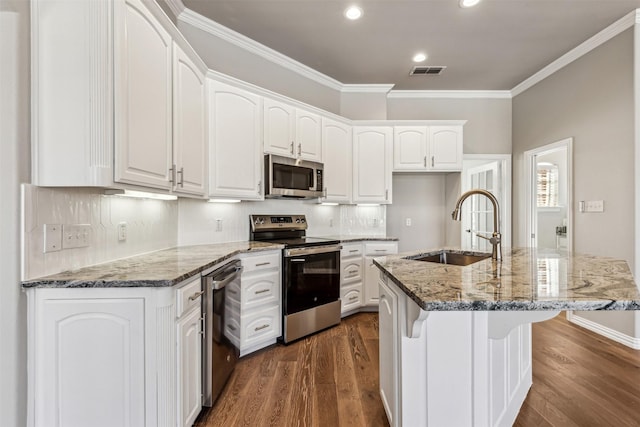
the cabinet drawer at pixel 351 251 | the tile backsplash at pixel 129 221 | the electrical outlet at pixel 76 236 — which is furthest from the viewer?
the cabinet drawer at pixel 351 251

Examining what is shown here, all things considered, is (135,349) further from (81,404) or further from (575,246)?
(575,246)

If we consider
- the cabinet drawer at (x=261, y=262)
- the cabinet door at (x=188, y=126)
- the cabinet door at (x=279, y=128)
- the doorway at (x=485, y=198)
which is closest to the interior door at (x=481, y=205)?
the doorway at (x=485, y=198)

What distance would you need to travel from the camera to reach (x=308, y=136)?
10.8 feet

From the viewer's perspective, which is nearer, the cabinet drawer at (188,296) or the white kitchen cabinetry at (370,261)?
the cabinet drawer at (188,296)

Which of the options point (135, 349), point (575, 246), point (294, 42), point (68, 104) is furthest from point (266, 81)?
point (575, 246)

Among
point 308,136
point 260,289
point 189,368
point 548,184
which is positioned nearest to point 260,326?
point 260,289

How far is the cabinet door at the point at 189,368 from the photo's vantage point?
55.7 inches

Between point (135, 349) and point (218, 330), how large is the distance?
1.99 ft

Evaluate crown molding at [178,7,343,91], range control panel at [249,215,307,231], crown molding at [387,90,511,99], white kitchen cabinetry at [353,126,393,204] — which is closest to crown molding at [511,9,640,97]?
crown molding at [387,90,511,99]

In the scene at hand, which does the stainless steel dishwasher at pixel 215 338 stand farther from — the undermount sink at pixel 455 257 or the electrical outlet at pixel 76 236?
the undermount sink at pixel 455 257

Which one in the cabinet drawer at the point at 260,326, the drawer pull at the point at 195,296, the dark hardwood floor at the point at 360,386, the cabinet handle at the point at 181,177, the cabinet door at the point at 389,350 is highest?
the cabinet handle at the point at 181,177

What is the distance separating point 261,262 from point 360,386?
117cm

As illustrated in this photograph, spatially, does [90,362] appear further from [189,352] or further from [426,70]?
[426,70]

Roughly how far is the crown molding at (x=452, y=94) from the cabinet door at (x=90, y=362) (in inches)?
164
